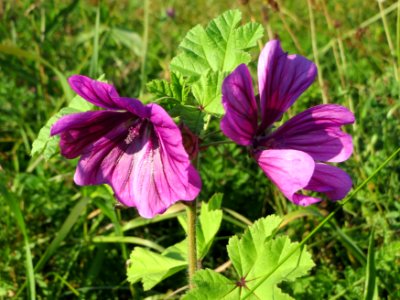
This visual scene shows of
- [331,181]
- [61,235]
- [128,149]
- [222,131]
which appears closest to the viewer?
[222,131]

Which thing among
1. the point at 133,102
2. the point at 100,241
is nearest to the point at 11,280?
the point at 100,241

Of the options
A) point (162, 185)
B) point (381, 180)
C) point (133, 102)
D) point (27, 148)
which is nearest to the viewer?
point (133, 102)

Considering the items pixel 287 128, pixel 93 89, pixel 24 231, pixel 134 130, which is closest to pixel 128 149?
pixel 134 130

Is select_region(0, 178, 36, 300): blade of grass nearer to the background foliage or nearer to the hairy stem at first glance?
the background foliage

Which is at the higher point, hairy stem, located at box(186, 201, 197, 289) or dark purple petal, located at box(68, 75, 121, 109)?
dark purple petal, located at box(68, 75, 121, 109)

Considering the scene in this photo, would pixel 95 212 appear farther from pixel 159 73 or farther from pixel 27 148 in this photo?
pixel 159 73

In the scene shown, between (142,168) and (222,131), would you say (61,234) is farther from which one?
(222,131)

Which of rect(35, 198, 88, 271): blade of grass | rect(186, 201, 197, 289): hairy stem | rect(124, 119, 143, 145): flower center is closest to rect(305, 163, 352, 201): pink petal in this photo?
rect(186, 201, 197, 289): hairy stem
